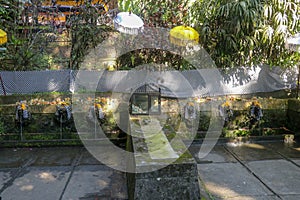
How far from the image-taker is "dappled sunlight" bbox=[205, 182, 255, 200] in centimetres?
454

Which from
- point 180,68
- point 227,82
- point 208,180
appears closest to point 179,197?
point 208,180

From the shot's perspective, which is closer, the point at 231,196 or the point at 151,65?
the point at 231,196

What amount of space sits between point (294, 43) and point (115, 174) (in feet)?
18.4

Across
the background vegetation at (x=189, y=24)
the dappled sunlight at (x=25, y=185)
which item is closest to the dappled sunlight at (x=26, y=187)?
the dappled sunlight at (x=25, y=185)

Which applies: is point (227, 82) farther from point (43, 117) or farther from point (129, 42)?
point (43, 117)

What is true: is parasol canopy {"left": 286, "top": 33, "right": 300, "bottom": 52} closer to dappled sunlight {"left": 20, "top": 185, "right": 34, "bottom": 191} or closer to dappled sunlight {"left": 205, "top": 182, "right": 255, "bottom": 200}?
dappled sunlight {"left": 205, "top": 182, "right": 255, "bottom": 200}

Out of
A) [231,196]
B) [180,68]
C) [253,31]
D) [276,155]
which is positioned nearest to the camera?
[231,196]

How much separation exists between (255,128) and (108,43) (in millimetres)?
5677

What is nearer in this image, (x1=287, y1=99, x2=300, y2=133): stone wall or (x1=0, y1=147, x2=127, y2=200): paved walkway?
(x1=0, y1=147, x2=127, y2=200): paved walkway

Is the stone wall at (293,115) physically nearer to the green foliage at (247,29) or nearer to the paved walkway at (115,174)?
the paved walkway at (115,174)

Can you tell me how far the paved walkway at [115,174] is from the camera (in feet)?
15.1

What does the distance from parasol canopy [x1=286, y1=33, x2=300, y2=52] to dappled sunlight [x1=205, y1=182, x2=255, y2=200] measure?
4.74 m

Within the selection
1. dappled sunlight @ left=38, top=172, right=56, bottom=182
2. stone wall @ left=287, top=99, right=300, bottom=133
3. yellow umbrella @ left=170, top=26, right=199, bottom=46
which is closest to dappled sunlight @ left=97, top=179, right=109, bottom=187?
dappled sunlight @ left=38, top=172, right=56, bottom=182

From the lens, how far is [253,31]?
830 centimetres
